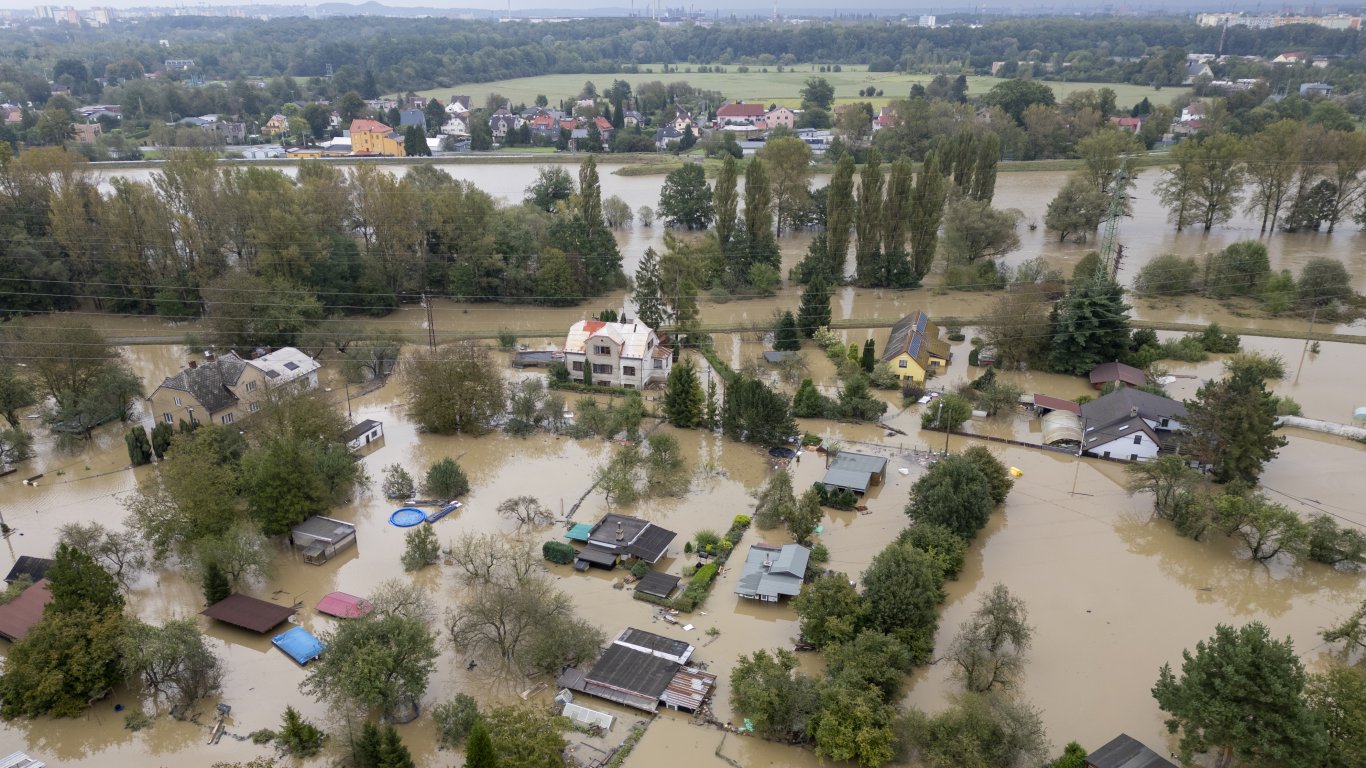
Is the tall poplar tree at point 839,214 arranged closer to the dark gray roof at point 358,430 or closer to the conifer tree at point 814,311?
the conifer tree at point 814,311

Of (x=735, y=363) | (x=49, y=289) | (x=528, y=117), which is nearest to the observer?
(x=735, y=363)

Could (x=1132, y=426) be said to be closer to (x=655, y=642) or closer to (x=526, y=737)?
(x=655, y=642)

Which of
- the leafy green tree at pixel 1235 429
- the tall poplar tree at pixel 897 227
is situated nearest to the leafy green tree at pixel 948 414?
the leafy green tree at pixel 1235 429

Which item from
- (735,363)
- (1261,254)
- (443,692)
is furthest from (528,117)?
(443,692)

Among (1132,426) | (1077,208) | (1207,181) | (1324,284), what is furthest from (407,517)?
(1207,181)

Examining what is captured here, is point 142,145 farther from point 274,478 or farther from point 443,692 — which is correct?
point 443,692

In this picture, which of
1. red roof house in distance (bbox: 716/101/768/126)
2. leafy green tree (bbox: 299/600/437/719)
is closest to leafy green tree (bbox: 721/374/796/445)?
leafy green tree (bbox: 299/600/437/719)

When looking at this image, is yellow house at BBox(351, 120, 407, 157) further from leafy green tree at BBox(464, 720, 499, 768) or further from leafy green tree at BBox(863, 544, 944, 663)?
leafy green tree at BBox(464, 720, 499, 768)
